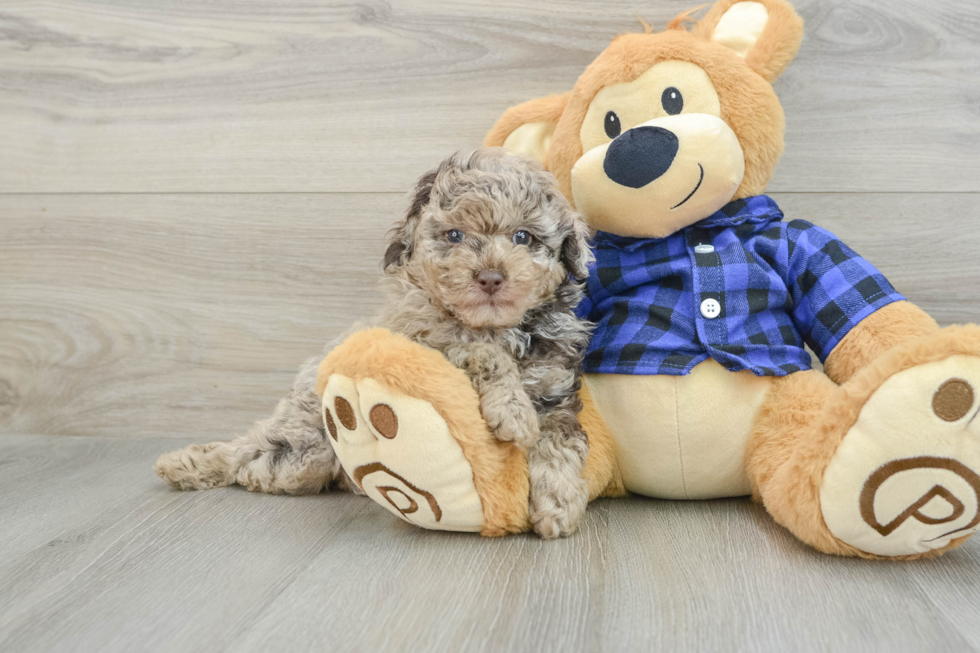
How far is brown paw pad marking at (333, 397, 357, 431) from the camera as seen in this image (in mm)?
891

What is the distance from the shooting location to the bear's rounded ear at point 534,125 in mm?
1170

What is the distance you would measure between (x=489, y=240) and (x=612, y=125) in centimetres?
30

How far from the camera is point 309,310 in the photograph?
148 centimetres

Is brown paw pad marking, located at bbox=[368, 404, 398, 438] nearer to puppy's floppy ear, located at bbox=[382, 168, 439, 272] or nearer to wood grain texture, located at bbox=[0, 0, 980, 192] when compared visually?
puppy's floppy ear, located at bbox=[382, 168, 439, 272]

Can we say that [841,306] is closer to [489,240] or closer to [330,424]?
[489,240]

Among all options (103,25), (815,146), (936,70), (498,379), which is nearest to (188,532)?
(498,379)

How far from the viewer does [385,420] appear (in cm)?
87

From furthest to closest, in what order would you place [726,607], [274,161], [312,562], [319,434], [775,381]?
[274,161]
[319,434]
[775,381]
[312,562]
[726,607]

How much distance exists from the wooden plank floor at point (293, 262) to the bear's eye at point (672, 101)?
1.22ft

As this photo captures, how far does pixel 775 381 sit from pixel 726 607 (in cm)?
37

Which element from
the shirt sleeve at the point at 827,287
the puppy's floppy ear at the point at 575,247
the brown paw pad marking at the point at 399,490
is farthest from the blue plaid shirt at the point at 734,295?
the brown paw pad marking at the point at 399,490

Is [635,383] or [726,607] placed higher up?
[635,383]

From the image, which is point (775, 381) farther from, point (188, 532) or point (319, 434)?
point (188, 532)

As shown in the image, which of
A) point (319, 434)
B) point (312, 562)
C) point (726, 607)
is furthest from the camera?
point (319, 434)
